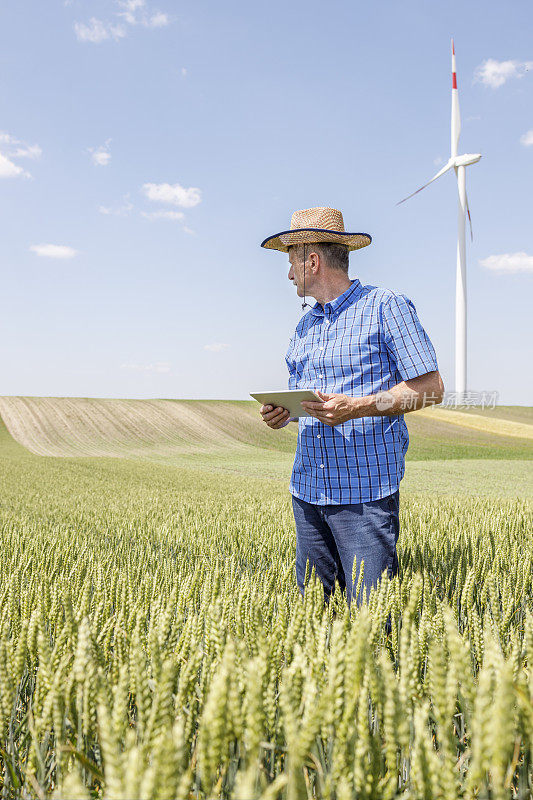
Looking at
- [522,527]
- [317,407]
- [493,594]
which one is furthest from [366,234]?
[522,527]

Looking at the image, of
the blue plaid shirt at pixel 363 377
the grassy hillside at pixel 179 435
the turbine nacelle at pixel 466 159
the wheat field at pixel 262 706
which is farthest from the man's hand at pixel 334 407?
the grassy hillside at pixel 179 435

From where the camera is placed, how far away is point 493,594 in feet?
5.44

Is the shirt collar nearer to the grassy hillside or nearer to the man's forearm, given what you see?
the man's forearm

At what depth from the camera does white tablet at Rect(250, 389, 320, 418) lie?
2.27m

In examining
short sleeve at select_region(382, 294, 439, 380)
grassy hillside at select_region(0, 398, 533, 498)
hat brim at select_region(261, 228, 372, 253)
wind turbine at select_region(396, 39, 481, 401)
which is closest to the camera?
short sleeve at select_region(382, 294, 439, 380)

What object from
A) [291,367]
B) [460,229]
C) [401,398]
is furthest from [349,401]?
[460,229]

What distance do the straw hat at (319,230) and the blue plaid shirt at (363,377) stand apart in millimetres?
220

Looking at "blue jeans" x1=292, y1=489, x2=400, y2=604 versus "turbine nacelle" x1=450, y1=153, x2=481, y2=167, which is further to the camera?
"turbine nacelle" x1=450, y1=153, x2=481, y2=167

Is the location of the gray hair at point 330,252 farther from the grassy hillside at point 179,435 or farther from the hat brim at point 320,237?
the grassy hillside at point 179,435

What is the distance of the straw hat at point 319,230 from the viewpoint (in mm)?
2617

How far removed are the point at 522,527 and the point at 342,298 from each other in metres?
3.29

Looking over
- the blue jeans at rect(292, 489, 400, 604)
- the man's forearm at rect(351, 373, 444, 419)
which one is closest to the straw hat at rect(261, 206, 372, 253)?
the man's forearm at rect(351, 373, 444, 419)

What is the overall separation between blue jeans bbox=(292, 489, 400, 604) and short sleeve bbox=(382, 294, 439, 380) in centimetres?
60

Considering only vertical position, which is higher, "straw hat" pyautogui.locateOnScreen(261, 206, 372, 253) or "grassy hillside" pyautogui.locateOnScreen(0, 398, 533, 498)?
"straw hat" pyautogui.locateOnScreen(261, 206, 372, 253)
